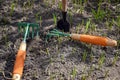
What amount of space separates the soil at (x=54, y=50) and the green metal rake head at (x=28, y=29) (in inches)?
2.4

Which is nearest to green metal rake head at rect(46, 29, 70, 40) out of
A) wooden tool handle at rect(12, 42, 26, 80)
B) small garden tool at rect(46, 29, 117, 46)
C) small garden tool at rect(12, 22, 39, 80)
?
small garden tool at rect(46, 29, 117, 46)

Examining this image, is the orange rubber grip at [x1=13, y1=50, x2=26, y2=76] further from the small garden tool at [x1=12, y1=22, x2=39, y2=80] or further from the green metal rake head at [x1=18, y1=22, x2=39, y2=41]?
the green metal rake head at [x1=18, y1=22, x2=39, y2=41]

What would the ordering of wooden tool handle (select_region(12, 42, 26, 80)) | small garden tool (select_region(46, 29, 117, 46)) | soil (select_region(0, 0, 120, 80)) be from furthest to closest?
1. small garden tool (select_region(46, 29, 117, 46))
2. soil (select_region(0, 0, 120, 80))
3. wooden tool handle (select_region(12, 42, 26, 80))

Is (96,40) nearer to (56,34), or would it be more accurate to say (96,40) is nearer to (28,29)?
(56,34)

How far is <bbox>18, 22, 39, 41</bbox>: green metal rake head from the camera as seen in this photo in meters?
3.24

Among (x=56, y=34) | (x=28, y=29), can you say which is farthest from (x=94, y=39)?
(x=28, y=29)

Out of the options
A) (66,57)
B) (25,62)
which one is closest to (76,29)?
(66,57)

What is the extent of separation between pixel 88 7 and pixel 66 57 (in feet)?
3.32

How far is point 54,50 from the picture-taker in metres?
3.16

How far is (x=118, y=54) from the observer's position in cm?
319

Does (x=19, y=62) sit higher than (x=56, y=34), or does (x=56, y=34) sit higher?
(x=56, y=34)

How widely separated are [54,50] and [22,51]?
370mm

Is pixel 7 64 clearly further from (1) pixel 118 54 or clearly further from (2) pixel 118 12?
(2) pixel 118 12

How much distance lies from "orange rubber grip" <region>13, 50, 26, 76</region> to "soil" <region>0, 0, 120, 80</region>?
0.37ft
